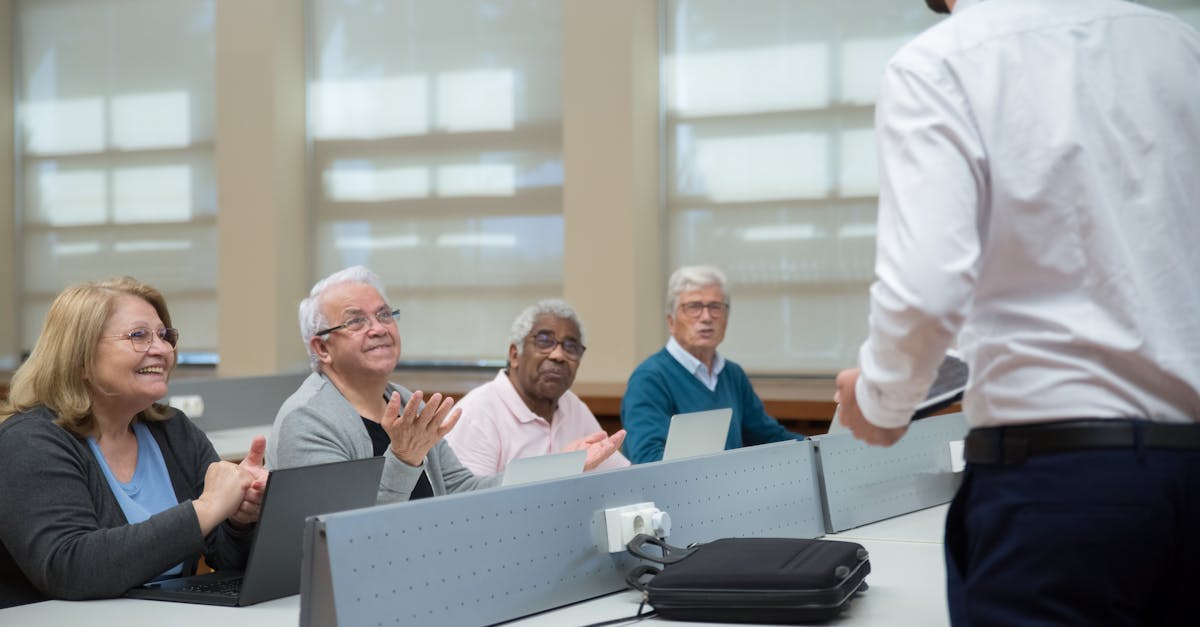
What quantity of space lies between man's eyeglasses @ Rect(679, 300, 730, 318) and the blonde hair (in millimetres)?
2223

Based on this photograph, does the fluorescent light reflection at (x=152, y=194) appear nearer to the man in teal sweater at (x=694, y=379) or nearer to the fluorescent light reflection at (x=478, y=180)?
the fluorescent light reflection at (x=478, y=180)

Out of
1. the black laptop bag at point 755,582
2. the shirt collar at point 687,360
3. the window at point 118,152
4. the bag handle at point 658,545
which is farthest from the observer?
the window at point 118,152

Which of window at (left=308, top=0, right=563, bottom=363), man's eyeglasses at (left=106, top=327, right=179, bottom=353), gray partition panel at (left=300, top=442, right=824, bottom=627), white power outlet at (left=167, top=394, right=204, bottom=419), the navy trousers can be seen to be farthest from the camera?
window at (left=308, top=0, right=563, bottom=363)

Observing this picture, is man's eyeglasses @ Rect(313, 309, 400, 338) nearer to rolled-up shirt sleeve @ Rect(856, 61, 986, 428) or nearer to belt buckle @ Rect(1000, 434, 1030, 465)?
rolled-up shirt sleeve @ Rect(856, 61, 986, 428)

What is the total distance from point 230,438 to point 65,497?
284 centimetres

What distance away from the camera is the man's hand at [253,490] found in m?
2.42

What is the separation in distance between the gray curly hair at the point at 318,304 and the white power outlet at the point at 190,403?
2292 mm

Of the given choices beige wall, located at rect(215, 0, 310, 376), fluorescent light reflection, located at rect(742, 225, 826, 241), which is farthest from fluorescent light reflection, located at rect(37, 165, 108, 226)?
fluorescent light reflection, located at rect(742, 225, 826, 241)

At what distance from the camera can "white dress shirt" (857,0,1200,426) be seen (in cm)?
127

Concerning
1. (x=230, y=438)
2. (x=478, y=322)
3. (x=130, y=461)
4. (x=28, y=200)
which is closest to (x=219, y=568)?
(x=130, y=461)

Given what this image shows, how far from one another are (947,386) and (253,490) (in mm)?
1425

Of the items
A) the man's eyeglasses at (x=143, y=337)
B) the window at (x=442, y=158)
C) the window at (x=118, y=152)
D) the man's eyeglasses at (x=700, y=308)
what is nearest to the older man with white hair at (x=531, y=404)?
the man's eyeglasses at (x=700, y=308)

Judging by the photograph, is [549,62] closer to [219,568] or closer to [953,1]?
[219,568]

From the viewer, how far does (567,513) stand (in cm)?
200
